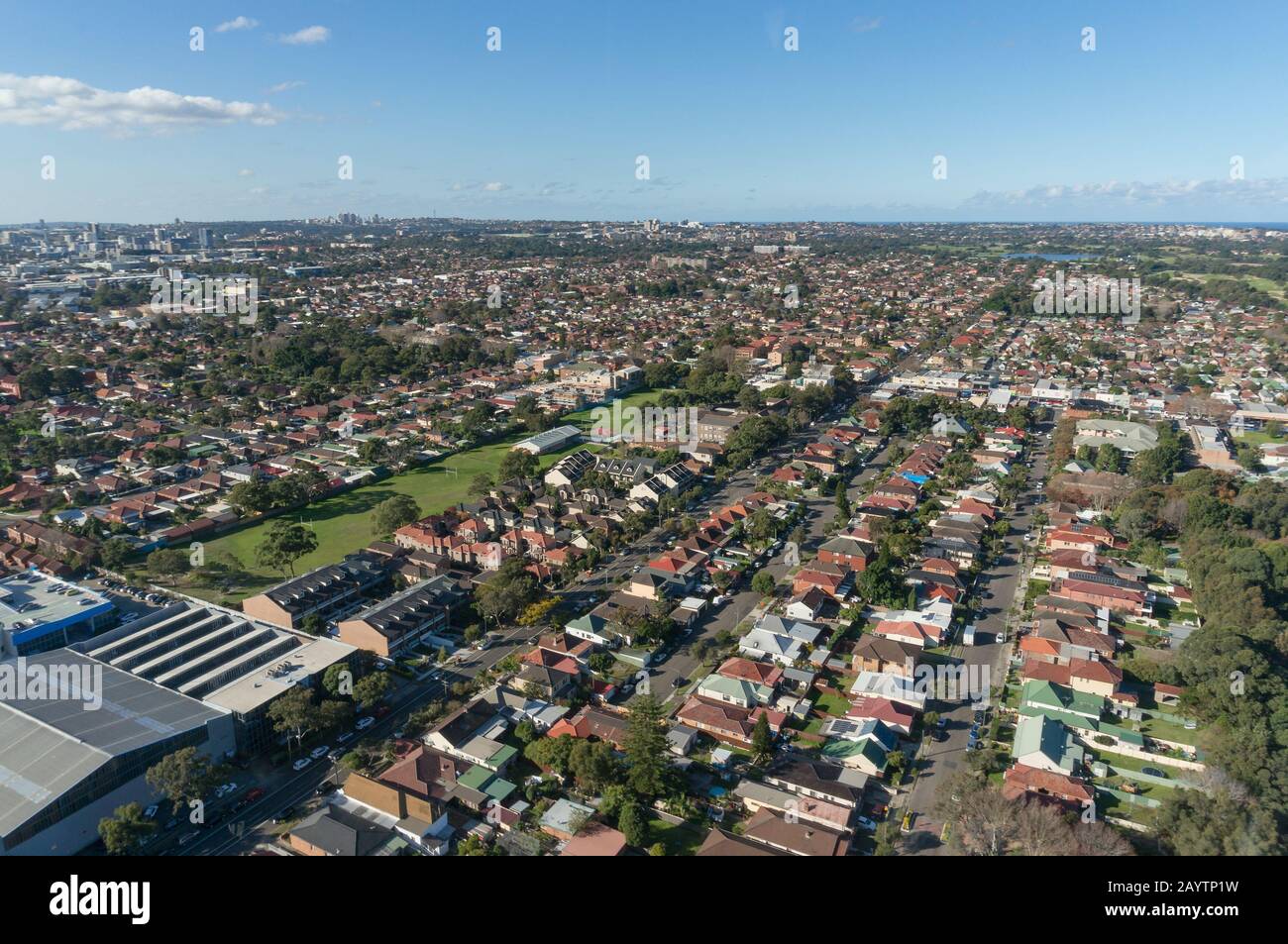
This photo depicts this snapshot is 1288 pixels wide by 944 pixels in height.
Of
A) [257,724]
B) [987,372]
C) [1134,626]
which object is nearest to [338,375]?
[257,724]

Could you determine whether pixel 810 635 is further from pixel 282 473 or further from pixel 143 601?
pixel 282 473

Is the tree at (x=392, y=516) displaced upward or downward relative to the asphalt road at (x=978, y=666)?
upward

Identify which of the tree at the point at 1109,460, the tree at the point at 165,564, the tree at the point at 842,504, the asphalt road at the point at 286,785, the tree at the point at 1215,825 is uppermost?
the tree at the point at 1109,460

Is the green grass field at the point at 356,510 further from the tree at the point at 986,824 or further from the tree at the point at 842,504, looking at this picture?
the tree at the point at 986,824

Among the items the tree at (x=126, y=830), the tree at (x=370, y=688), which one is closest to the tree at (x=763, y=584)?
the tree at (x=370, y=688)

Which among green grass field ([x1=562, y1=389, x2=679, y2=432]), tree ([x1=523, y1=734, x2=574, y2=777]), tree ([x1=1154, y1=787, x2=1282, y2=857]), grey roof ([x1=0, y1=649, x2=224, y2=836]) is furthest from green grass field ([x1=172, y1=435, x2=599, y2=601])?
tree ([x1=1154, y1=787, x2=1282, y2=857])

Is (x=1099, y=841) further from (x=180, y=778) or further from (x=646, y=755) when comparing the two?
(x=180, y=778)

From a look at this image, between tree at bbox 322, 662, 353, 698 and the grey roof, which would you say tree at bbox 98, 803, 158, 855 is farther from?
tree at bbox 322, 662, 353, 698
